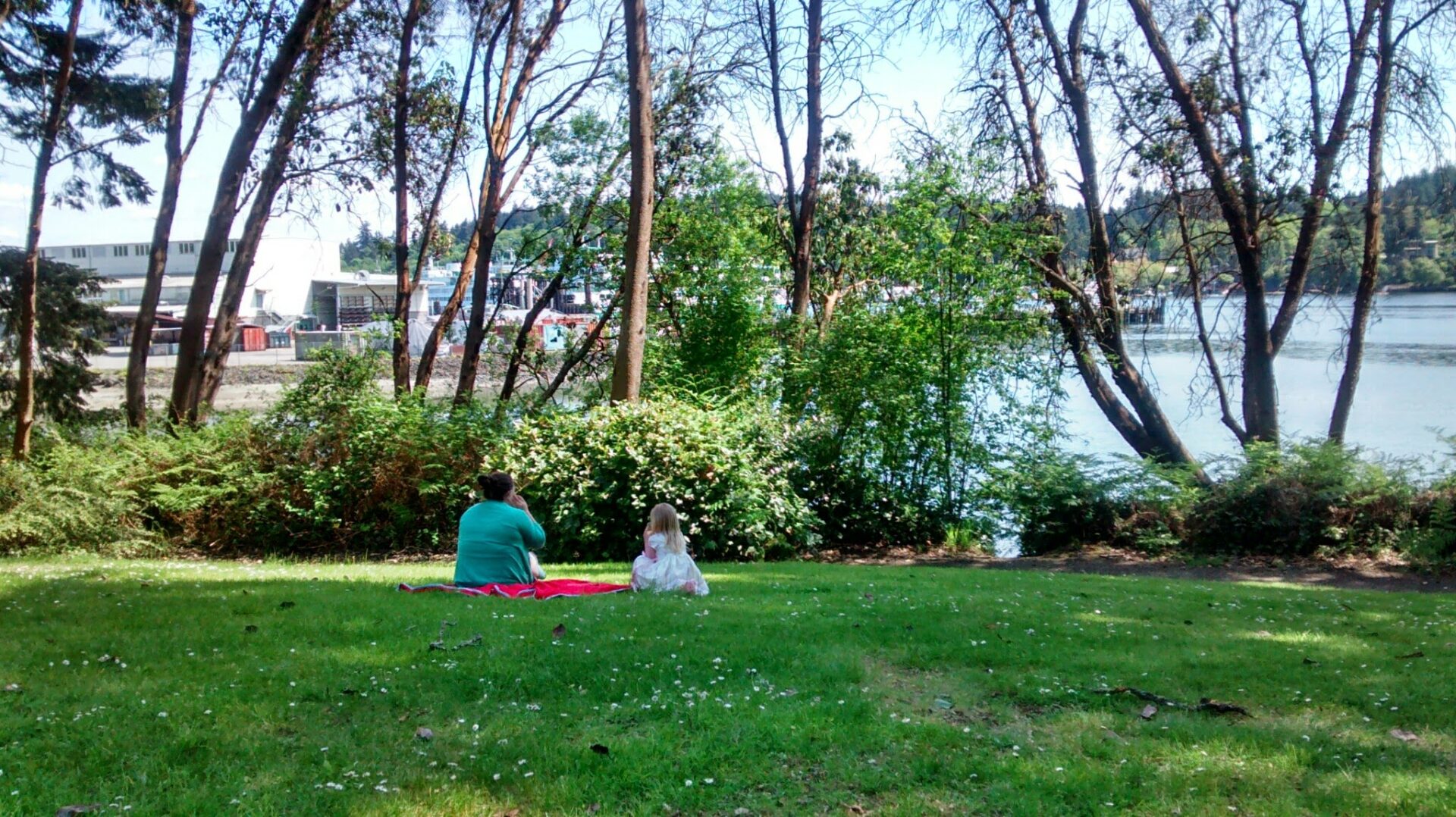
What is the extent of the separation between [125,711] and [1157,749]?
467 centimetres

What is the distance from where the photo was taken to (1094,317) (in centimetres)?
1845

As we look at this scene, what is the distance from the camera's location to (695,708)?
15.9ft

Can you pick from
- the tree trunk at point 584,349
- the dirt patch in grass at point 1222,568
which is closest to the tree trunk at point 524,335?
the tree trunk at point 584,349

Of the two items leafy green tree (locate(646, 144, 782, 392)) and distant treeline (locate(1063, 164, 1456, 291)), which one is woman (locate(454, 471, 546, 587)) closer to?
leafy green tree (locate(646, 144, 782, 392))

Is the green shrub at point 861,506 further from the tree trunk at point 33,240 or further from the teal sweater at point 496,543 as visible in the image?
the tree trunk at point 33,240

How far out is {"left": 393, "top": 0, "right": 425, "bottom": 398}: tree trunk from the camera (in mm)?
19938

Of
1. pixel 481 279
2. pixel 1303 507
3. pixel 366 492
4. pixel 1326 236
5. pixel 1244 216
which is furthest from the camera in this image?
pixel 481 279

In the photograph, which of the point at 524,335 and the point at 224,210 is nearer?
the point at 224,210

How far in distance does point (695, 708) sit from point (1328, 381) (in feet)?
81.1

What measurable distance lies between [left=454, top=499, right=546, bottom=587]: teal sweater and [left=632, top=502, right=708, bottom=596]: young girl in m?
0.89

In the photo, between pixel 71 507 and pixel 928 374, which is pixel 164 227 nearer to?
pixel 71 507

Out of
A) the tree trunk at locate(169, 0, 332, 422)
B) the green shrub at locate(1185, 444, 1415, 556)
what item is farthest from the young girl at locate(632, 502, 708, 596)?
the tree trunk at locate(169, 0, 332, 422)

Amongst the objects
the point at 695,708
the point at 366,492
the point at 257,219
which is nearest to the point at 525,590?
the point at 695,708

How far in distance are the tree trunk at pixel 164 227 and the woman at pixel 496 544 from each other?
1160 cm
